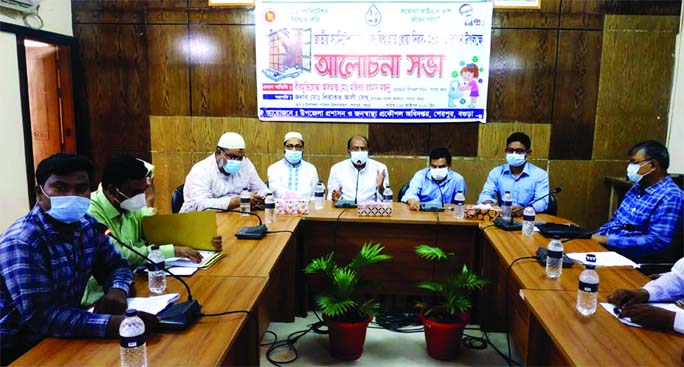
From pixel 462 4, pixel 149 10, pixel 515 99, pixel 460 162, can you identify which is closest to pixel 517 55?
pixel 515 99

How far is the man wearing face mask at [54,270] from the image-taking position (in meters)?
1.26

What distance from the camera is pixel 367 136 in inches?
181

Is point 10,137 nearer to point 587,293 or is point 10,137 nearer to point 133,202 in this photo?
point 133,202

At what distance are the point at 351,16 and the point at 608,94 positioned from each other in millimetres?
2708

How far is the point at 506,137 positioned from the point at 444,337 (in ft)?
8.58

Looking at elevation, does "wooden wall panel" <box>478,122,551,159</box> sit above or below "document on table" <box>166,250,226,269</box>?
above

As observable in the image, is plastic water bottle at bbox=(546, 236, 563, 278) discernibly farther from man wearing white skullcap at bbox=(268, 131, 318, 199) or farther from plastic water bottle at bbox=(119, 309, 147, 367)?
man wearing white skullcap at bbox=(268, 131, 318, 199)

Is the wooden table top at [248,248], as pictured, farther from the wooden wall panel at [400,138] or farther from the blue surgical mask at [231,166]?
the wooden wall panel at [400,138]

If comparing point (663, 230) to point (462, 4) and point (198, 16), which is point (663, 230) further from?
point (198, 16)

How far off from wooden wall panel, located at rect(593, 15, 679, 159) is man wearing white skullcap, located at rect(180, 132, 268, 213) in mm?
3546

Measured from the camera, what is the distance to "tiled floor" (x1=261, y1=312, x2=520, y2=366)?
8.41 feet

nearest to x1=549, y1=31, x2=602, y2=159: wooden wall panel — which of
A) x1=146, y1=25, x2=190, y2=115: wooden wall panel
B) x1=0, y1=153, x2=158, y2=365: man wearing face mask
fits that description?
x1=146, y1=25, x2=190, y2=115: wooden wall panel

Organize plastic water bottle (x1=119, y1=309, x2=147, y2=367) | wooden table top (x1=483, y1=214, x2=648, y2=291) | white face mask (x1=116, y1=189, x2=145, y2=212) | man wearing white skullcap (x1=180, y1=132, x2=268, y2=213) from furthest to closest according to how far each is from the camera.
A: 1. man wearing white skullcap (x1=180, y1=132, x2=268, y2=213)
2. white face mask (x1=116, y1=189, x2=145, y2=212)
3. wooden table top (x1=483, y1=214, x2=648, y2=291)
4. plastic water bottle (x1=119, y1=309, x2=147, y2=367)

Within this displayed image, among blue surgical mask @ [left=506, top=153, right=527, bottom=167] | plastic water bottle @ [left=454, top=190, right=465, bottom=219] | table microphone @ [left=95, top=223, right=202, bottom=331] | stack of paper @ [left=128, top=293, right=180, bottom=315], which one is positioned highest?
blue surgical mask @ [left=506, top=153, right=527, bottom=167]
